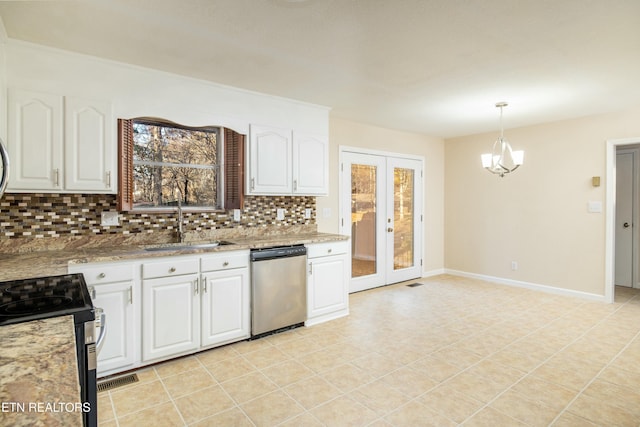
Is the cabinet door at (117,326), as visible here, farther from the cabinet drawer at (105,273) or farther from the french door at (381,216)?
the french door at (381,216)

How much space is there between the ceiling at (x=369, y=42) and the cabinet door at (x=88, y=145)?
409 millimetres

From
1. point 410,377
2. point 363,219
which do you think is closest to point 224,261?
point 410,377

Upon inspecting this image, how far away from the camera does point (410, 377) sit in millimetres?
2570

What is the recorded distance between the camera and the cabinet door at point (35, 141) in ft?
7.92

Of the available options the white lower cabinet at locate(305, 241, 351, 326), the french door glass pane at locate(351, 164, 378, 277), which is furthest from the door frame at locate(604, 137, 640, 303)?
the white lower cabinet at locate(305, 241, 351, 326)

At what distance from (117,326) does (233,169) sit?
5.59ft

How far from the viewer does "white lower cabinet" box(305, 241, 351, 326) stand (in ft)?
11.8

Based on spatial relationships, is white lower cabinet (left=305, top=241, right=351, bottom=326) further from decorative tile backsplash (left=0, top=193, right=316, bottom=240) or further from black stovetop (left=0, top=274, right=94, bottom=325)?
black stovetop (left=0, top=274, right=94, bottom=325)

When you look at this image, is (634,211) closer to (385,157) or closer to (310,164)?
(385,157)

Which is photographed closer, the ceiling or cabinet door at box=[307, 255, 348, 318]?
the ceiling

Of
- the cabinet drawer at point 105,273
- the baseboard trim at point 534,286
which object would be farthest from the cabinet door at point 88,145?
the baseboard trim at point 534,286

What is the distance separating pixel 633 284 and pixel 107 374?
22.0ft

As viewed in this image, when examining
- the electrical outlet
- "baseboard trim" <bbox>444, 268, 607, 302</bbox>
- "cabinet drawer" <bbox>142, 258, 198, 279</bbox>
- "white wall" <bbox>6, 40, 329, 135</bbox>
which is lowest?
"baseboard trim" <bbox>444, 268, 607, 302</bbox>

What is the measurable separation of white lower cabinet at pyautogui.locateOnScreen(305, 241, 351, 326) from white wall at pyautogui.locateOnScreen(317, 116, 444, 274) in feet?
2.68
